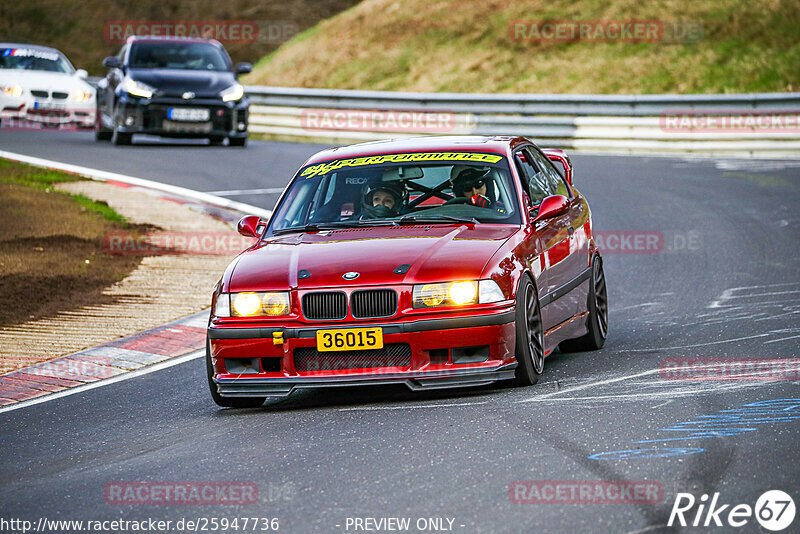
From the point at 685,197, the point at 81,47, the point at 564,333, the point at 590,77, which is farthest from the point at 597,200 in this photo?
the point at 81,47

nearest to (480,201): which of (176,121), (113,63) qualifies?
(176,121)

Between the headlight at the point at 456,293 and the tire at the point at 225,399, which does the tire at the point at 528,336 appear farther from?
the tire at the point at 225,399

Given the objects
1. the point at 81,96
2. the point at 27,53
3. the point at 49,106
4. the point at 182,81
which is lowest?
the point at 49,106

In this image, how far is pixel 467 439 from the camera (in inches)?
252

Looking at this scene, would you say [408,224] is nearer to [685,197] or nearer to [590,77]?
[685,197]

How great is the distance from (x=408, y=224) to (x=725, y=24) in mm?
23751

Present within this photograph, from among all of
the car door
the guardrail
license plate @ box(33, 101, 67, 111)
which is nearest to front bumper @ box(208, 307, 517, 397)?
the car door

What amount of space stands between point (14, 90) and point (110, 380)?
58.1 ft

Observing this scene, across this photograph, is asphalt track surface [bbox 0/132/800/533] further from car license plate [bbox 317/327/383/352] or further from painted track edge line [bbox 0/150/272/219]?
painted track edge line [bbox 0/150/272/219]

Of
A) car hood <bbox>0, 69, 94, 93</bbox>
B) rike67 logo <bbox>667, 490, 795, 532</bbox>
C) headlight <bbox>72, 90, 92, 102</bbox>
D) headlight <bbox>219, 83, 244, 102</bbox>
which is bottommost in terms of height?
headlight <bbox>72, 90, 92, 102</bbox>

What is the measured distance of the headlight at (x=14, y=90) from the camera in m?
25.4

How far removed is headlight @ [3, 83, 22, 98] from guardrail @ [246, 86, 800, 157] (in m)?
4.87

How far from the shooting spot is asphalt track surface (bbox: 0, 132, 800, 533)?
5.38 metres

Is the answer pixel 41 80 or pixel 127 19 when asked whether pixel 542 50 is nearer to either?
pixel 41 80
